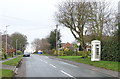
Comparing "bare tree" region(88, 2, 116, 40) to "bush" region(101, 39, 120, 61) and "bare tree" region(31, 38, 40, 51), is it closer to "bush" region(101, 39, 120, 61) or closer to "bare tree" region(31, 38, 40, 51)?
"bush" region(101, 39, 120, 61)

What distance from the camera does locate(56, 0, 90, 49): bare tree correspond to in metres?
37.1

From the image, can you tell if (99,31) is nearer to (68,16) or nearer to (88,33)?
(88,33)

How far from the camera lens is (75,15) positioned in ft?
124

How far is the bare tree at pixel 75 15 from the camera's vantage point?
122 ft

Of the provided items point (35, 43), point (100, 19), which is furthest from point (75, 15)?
point (35, 43)

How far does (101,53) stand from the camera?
95.8ft

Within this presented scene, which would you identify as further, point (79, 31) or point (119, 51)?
point (79, 31)

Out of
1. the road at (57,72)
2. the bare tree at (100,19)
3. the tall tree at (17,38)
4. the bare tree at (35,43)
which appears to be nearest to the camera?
the road at (57,72)

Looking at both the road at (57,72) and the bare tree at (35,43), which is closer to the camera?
the road at (57,72)

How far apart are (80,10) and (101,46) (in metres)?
10.1

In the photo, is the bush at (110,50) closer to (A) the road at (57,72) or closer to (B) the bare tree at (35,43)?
(A) the road at (57,72)

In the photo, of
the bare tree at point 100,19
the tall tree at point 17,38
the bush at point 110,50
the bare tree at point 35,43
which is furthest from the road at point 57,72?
the bare tree at point 35,43

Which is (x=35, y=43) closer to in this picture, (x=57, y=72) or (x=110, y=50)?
(x=110, y=50)

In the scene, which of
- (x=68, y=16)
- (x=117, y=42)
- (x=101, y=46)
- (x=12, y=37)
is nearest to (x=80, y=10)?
(x=68, y=16)
